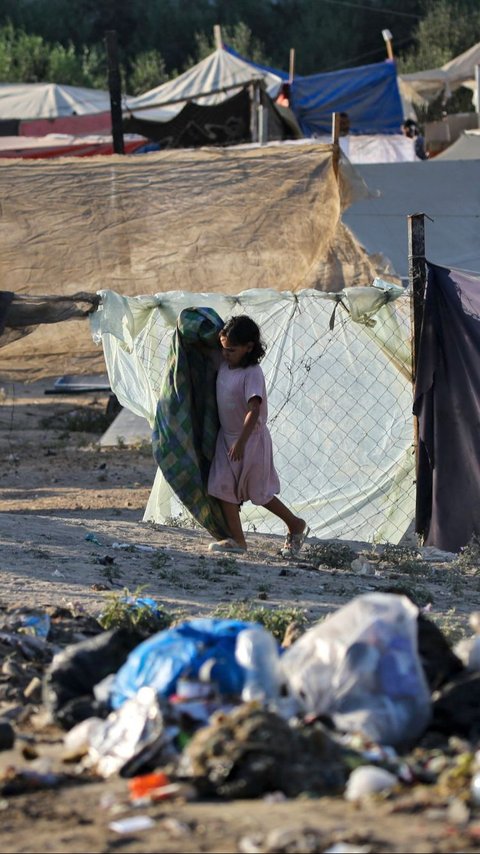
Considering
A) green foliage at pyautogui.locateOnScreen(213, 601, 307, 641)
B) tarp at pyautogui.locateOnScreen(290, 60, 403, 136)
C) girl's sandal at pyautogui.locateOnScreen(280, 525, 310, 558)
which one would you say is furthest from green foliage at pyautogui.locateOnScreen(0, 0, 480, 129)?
green foliage at pyautogui.locateOnScreen(213, 601, 307, 641)

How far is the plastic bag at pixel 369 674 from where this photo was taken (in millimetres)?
3518

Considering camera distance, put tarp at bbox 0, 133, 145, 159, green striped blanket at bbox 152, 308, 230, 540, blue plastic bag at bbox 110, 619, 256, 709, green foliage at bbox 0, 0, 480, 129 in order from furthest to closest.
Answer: green foliage at bbox 0, 0, 480, 129, tarp at bbox 0, 133, 145, 159, green striped blanket at bbox 152, 308, 230, 540, blue plastic bag at bbox 110, 619, 256, 709

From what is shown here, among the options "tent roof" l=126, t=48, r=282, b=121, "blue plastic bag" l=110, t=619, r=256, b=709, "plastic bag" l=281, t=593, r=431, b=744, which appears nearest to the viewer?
"plastic bag" l=281, t=593, r=431, b=744

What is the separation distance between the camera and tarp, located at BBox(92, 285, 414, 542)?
7.53 meters

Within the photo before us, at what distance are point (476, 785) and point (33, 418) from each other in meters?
10.4

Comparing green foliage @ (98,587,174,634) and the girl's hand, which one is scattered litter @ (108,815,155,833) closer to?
green foliage @ (98,587,174,634)

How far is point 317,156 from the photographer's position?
30.1 feet

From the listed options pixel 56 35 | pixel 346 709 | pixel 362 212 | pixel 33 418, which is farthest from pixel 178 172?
pixel 56 35

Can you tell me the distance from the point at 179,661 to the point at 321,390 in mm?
4223

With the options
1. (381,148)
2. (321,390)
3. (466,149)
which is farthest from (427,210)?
(381,148)

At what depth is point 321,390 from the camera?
7770 mm

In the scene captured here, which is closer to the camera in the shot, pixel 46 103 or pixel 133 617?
pixel 133 617

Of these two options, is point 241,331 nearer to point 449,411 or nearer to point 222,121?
point 449,411


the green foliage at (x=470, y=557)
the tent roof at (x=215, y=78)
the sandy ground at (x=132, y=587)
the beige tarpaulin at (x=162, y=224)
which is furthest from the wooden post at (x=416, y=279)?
the tent roof at (x=215, y=78)
